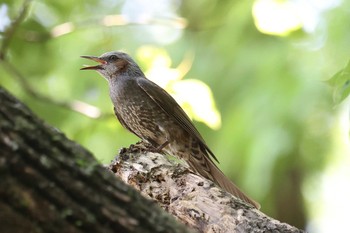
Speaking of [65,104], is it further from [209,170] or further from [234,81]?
[234,81]

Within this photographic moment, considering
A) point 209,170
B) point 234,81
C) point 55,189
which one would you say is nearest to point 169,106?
point 209,170

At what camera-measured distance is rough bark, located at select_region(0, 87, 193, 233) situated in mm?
1718

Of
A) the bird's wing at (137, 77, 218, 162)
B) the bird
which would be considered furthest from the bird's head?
the bird's wing at (137, 77, 218, 162)

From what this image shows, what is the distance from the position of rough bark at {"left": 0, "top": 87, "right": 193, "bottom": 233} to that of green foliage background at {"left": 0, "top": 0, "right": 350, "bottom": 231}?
3278 mm

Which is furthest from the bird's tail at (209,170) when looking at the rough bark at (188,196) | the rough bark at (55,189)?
the rough bark at (55,189)

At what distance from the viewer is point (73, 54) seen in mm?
6855

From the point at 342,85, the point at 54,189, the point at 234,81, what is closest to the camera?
the point at 54,189

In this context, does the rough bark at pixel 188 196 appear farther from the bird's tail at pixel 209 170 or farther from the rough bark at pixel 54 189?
the rough bark at pixel 54 189

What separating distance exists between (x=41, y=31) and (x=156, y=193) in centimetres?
256

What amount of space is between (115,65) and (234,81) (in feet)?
4.14

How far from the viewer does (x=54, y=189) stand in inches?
69.5

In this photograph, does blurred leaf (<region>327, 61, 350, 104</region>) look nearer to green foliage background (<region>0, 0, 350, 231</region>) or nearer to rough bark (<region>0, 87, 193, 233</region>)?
rough bark (<region>0, 87, 193, 233</region>)

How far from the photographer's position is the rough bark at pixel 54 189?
5.64 ft

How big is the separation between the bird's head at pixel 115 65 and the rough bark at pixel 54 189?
3.65 meters
